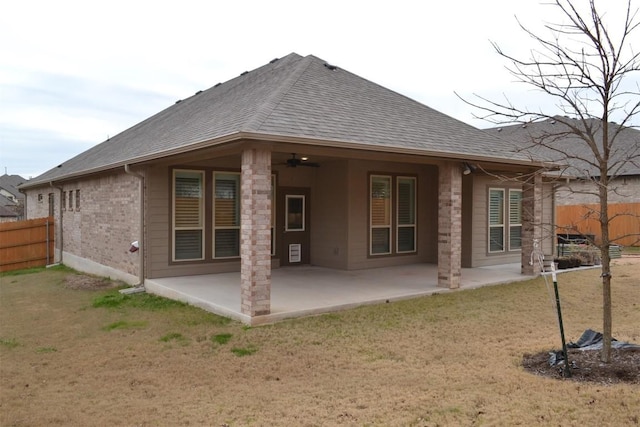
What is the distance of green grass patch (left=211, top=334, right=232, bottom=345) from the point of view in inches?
250

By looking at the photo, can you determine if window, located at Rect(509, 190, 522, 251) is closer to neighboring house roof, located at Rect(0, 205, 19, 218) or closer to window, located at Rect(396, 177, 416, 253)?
window, located at Rect(396, 177, 416, 253)

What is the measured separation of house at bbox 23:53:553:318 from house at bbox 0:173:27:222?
34.2 metres

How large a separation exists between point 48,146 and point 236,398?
1557 inches

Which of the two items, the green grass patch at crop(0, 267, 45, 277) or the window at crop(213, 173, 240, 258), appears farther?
the green grass patch at crop(0, 267, 45, 277)

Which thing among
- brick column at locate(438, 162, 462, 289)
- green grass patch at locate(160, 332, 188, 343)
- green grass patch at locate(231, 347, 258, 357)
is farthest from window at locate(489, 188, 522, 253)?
green grass patch at locate(160, 332, 188, 343)

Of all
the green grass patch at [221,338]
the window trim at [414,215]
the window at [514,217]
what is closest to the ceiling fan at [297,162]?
the window trim at [414,215]

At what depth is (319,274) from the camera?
11.4 m

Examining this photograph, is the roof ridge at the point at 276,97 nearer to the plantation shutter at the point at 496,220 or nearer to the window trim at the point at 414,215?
the window trim at the point at 414,215

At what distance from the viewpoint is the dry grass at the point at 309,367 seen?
4070mm

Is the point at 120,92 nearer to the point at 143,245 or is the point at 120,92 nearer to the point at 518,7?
the point at 143,245

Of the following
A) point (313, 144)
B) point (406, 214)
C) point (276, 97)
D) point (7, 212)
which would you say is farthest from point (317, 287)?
point (7, 212)

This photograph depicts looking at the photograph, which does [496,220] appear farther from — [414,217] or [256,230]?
[256,230]

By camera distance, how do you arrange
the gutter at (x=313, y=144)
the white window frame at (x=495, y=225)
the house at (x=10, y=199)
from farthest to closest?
the house at (x=10, y=199)
the white window frame at (x=495, y=225)
the gutter at (x=313, y=144)

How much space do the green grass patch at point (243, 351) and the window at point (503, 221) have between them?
9391 mm
